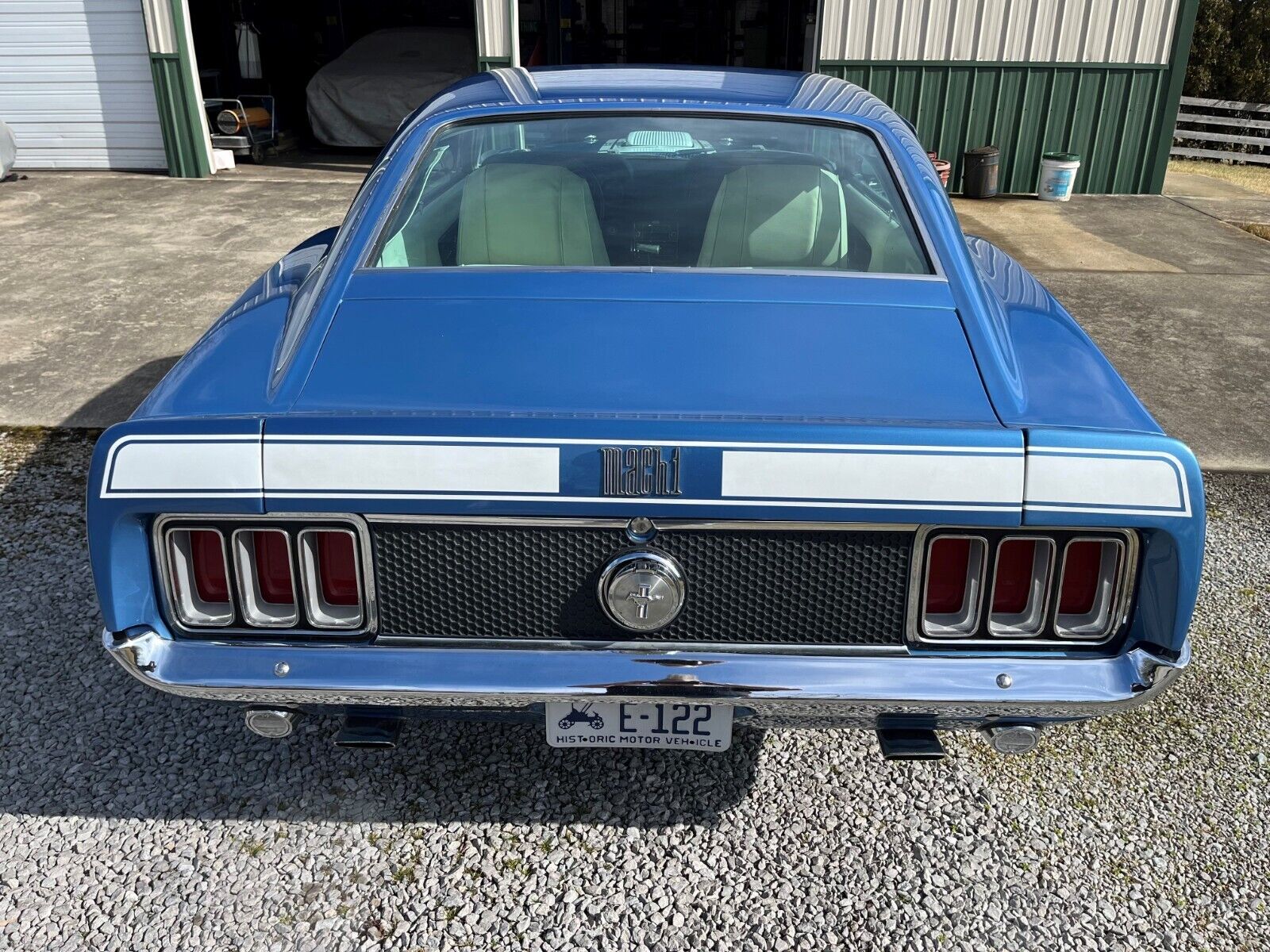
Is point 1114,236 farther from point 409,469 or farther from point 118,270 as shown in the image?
point 409,469

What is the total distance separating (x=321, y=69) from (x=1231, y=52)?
15.1 metres

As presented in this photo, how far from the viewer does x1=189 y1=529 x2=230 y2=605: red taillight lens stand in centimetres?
202

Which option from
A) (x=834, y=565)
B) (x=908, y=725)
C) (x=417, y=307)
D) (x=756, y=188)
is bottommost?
(x=908, y=725)

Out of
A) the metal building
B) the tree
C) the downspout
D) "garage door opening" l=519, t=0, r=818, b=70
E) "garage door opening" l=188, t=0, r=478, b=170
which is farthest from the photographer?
the tree

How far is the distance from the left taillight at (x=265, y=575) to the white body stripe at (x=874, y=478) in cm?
76

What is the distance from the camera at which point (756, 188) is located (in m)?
2.78

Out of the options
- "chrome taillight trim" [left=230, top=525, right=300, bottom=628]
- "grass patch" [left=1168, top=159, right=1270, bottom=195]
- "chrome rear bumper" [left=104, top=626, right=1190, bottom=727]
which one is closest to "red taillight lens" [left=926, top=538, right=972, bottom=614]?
"chrome rear bumper" [left=104, top=626, right=1190, bottom=727]

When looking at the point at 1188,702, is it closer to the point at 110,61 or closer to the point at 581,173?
the point at 581,173

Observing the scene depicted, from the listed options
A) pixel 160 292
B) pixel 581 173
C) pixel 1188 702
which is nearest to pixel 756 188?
pixel 581 173

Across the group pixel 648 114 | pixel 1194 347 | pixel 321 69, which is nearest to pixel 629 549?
pixel 648 114

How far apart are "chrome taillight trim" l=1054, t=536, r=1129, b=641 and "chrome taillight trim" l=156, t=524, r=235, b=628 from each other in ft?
5.33

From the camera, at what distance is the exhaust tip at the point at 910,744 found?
207cm

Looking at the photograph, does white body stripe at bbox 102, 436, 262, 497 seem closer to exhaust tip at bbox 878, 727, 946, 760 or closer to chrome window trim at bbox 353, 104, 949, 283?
chrome window trim at bbox 353, 104, 949, 283

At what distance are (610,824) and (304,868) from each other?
28.1 inches
